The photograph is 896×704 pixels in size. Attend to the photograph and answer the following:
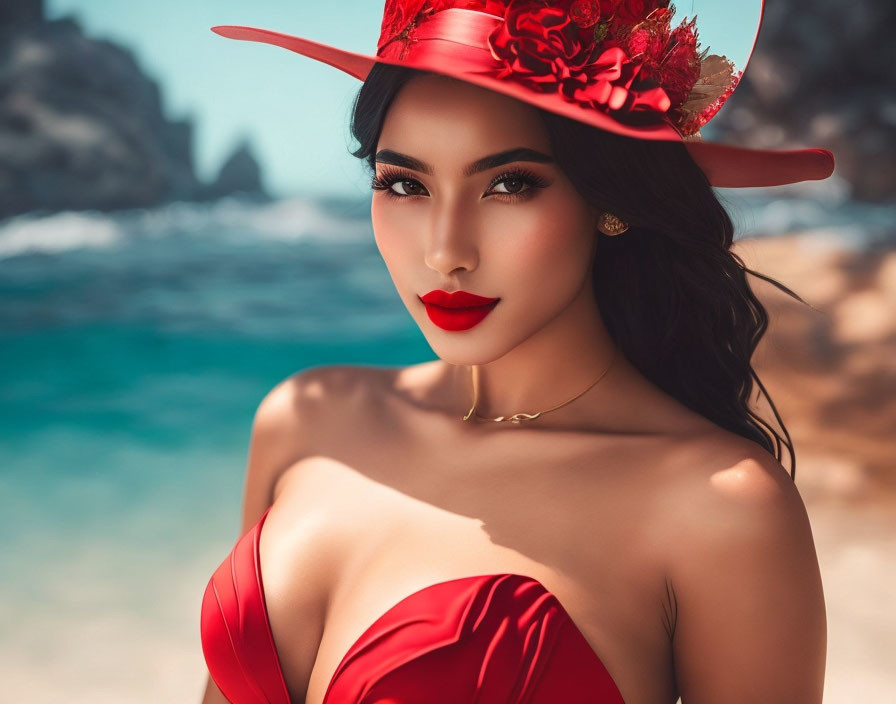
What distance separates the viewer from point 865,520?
4.59 m

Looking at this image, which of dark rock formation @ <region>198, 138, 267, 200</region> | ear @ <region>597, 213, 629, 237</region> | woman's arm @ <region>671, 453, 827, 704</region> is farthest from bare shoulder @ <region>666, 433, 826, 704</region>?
dark rock formation @ <region>198, 138, 267, 200</region>

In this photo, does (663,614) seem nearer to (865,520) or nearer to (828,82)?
(865,520)

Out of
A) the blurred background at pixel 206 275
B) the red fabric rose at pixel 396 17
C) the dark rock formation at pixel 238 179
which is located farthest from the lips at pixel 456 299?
the dark rock formation at pixel 238 179

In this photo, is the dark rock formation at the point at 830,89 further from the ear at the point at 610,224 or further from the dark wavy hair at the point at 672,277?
the ear at the point at 610,224

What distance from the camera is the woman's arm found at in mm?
1339

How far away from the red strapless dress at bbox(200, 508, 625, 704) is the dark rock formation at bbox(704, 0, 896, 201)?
6.33 m

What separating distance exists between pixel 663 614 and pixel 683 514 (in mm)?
154

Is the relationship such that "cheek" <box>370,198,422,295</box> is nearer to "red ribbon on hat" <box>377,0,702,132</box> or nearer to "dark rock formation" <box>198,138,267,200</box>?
"red ribbon on hat" <box>377,0,702,132</box>

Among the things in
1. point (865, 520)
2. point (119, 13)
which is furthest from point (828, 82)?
point (119, 13)

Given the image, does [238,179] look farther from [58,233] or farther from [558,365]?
[558,365]

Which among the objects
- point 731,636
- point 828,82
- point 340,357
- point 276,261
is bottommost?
point 731,636

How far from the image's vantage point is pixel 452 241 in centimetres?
134

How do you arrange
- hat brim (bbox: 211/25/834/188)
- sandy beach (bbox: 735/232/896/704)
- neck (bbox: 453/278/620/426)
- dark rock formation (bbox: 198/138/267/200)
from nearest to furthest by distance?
hat brim (bbox: 211/25/834/188), neck (bbox: 453/278/620/426), sandy beach (bbox: 735/232/896/704), dark rock formation (bbox: 198/138/267/200)

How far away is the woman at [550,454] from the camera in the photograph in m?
1.34
